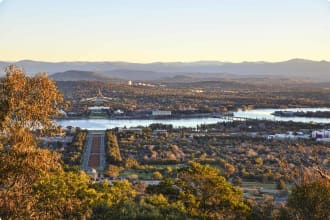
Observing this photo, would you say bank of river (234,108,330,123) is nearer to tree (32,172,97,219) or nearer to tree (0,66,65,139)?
tree (32,172,97,219)

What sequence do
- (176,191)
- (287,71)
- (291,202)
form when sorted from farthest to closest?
(287,71) < (176,191) < (291,202)

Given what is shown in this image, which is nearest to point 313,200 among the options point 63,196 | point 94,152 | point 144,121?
point 63,196

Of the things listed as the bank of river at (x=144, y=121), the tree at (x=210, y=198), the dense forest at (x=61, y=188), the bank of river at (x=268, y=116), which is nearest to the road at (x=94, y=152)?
the bank of river at (x=144, y=121)

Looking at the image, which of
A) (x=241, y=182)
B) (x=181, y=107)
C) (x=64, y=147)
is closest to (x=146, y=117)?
(x=181, y=107)

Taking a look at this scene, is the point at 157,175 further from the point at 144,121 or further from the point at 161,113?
the point at 161,113

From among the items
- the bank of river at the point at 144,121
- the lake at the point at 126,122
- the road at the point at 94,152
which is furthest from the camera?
the bank of river at the point at 144,121

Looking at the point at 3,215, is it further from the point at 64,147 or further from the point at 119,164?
the point at 64,147

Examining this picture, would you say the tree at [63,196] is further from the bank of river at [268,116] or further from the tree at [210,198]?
the bank of river at [268,116]
